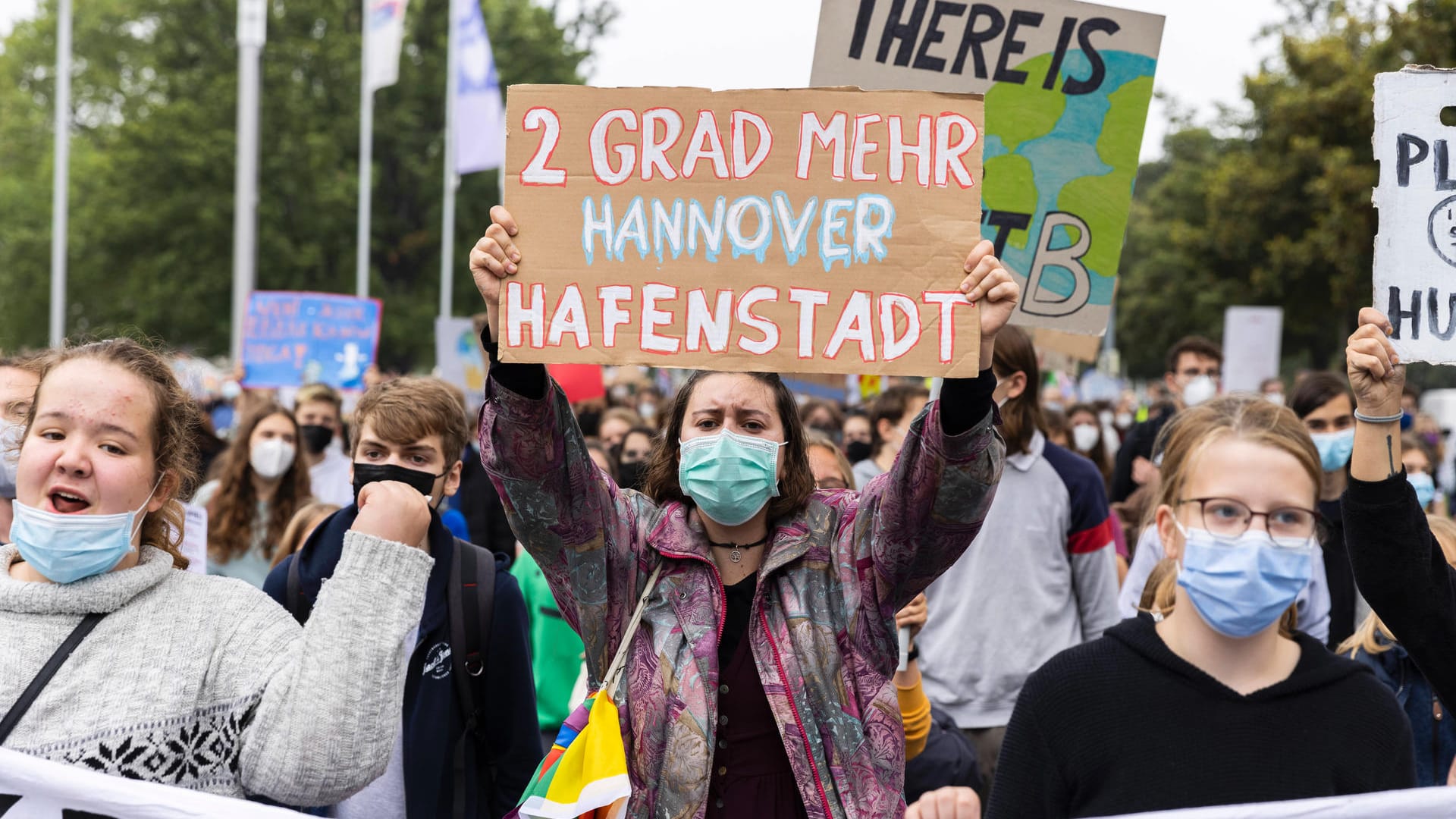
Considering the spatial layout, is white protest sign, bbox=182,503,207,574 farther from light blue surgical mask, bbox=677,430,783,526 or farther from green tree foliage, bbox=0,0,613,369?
green tree foliage, bbox=0,0,613,369

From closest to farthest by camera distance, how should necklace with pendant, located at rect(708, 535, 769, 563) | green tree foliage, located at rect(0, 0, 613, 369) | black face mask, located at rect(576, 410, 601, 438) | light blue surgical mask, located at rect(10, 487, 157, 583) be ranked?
light blue surgical mask, located at rect(10, 487, 157, 583) → necklace with pendant, located at rect(708, 535, 769, 563) → black face mask, located at rect(576, 410, 601, 438) → green tree foliage, located at rect(0, 0, 613, 369)

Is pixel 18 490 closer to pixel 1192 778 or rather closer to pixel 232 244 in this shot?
pixel 1192 778

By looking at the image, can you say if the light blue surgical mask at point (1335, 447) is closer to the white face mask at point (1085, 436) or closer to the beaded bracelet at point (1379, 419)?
the beaded bracelet at point (1379, 419)

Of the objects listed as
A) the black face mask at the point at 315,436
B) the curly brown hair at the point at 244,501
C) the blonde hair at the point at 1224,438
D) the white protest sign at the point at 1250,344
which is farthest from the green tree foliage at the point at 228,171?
the blonde hair at the point at 1224,438

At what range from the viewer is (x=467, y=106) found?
63.5ft

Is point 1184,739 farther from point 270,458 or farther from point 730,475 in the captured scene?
point 270,458

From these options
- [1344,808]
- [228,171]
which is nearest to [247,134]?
[228,171]

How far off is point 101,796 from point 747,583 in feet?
4.04

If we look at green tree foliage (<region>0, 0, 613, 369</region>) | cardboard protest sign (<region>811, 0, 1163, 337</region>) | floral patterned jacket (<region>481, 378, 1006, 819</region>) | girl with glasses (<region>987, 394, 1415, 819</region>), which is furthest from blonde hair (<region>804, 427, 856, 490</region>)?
green tree foliage (<region>0, 0, 613, 369</region>)

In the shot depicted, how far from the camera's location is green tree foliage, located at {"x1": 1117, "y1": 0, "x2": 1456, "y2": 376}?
70.6 ft

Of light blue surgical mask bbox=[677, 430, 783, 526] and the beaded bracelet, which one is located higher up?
the beaded bracelet

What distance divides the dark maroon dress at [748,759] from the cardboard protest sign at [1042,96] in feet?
6.40

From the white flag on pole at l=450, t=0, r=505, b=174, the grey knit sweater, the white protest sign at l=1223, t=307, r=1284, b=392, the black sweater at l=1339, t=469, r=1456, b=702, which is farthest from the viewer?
the white flag on pole at l=450, t=0, r=505, b=174

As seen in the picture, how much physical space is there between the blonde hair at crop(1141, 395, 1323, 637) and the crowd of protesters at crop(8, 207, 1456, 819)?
0.5 inches
